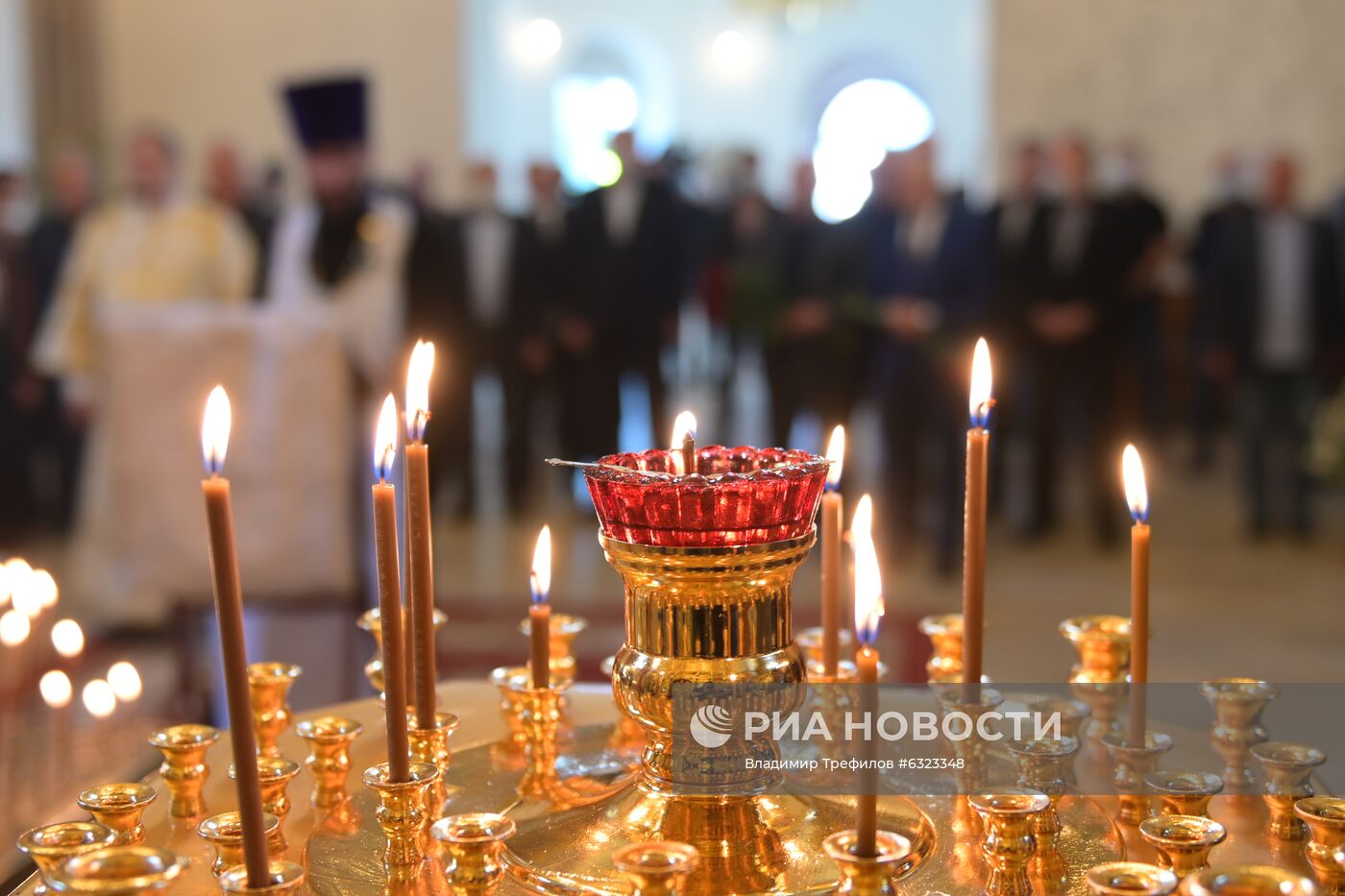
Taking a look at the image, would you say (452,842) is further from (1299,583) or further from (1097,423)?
(1097,423)

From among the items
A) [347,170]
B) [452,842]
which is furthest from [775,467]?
[347,170]

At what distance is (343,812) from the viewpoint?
0.97m

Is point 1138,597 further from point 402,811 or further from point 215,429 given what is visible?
point 215,429

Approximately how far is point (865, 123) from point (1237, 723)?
1725cm

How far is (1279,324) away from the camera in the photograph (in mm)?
6457

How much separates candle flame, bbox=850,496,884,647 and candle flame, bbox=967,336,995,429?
0.12 metres

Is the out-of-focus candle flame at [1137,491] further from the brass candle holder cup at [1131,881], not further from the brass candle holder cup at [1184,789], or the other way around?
the brass candle holder cup at [1131,881]

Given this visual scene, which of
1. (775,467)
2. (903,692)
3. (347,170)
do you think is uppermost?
(347,170)

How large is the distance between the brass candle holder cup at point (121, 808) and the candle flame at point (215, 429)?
24 cm

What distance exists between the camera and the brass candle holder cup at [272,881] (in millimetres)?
693

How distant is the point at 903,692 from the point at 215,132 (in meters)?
11.6

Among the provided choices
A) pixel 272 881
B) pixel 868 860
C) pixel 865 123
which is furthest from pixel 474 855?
pixel 865 123

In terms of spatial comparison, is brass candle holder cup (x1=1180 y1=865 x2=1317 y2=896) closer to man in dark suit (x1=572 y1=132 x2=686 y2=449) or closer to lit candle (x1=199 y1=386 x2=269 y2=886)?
lit candle (x1=199 y1=386 x2=269 y2=886)

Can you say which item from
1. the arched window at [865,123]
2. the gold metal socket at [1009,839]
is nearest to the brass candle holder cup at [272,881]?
the gold metal socket at [1009,839]
